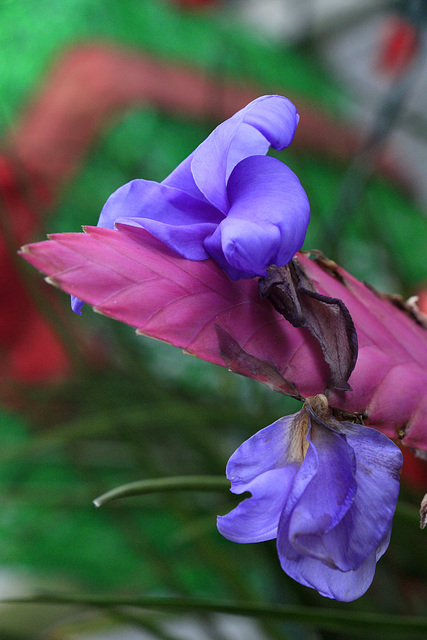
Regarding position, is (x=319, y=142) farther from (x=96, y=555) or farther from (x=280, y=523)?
(x=280, y=523)

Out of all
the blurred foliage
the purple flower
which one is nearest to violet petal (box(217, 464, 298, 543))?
the purple flower

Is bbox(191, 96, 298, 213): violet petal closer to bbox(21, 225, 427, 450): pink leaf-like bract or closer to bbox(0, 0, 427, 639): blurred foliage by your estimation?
bbox(21, 225, 427, 450): pink leaf-like bract

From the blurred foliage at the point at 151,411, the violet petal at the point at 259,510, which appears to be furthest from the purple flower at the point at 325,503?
the blurred foliage at the point at 151,411

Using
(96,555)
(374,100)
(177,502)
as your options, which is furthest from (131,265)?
(374,100)

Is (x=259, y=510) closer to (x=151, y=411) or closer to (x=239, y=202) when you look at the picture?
(x=239, y=202)

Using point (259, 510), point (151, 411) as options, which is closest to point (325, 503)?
point (259, 510)

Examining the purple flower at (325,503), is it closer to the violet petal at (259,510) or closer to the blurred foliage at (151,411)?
the violet petal at (259,510)

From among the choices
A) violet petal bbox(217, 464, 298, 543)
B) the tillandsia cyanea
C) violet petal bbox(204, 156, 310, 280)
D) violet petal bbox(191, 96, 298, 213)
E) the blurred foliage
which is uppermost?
violet petal bbox(191, 96, 298, 213)

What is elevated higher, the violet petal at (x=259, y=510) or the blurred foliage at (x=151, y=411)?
the violet petal at (x=259, y=510)
